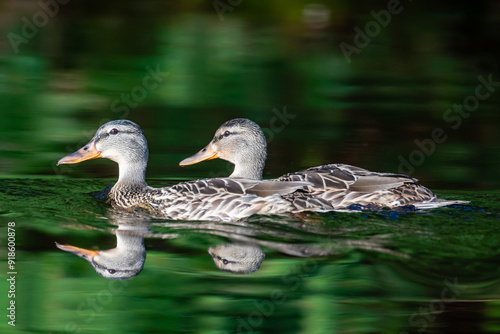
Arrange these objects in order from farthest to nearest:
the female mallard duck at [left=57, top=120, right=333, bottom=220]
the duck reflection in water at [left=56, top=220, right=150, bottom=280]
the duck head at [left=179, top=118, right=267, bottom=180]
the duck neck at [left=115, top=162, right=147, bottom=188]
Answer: the duck head at [left=179, top=118, right=267, bottom=180]
the duck neck at [left=115, top=162, right=147, bottom=188]
the female mallard duck at [left=57, top=120, right=333, bottom=220]
the duck reflection in water at [left=56, top=220, right=150, bottom=280]

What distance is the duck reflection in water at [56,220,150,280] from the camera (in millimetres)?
7273

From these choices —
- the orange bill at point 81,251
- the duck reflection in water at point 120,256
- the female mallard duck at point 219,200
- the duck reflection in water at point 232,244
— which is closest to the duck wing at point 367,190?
the female mallard duck at point 219,200

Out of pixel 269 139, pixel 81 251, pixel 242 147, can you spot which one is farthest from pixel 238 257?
pixel 269 139

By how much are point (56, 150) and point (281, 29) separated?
8.04 meters

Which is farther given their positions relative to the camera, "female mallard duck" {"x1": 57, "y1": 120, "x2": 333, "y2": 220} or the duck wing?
the duck wing

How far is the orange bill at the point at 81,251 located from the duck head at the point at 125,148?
66.4 inches

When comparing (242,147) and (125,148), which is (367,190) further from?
(125,148)

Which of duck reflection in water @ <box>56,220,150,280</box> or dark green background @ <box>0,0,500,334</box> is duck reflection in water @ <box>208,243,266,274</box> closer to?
dark green background @ <box>0,0,500,334</box>

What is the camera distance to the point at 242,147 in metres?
9.62

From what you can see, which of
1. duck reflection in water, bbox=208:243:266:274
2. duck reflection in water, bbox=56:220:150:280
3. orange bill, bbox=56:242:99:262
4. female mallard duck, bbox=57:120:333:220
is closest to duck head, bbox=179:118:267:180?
female mallard duck, bbox=57:120:333:220

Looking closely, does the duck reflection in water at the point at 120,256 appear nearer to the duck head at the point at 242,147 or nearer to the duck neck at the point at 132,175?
the duck neck at the point at 132,175

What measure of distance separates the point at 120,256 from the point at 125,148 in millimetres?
2020

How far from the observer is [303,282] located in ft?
23.2

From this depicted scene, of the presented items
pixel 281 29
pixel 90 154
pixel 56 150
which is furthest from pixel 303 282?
pixel 281 29
